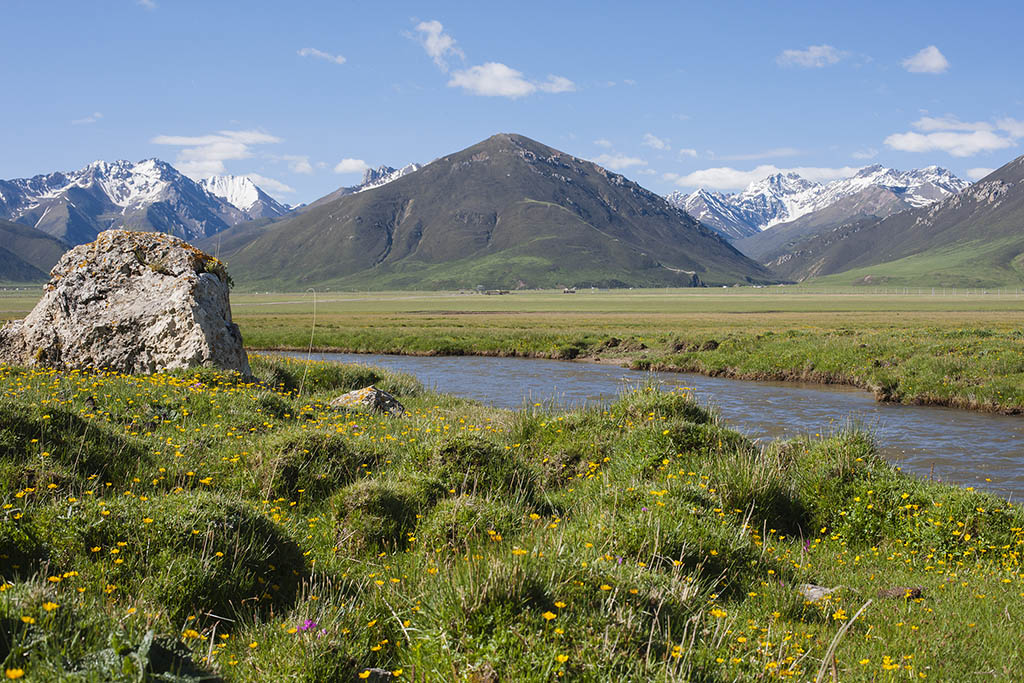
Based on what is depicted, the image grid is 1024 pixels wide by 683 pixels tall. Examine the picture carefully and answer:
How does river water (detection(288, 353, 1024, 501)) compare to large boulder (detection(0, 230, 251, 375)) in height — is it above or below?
below

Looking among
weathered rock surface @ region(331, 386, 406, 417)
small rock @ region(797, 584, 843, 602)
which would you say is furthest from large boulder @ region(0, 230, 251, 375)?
small rock @ region(797, 584, 843, 602)

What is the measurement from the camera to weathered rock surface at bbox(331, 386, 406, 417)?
17.5 m

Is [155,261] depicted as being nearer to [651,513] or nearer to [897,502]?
[651,513]

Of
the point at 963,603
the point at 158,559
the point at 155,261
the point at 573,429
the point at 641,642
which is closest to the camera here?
the point at 641,642

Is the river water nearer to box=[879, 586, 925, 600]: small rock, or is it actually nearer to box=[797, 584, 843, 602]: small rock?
box=[879, 586, 925, 600]: small rock

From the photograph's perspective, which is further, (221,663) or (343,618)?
(343,618)

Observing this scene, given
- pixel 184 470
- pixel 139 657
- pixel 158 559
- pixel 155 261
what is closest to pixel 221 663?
pixel 139 657

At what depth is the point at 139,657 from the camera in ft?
14.5

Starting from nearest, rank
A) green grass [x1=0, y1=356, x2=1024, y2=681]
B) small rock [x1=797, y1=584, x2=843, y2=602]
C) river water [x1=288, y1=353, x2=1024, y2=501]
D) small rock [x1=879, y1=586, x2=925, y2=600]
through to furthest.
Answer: green grass [x1=0, y1=356, x2=1024, y2=681]
small rock [x1=797, y1=584, x2=843, y2=602]
small rock [x1=879, y1=586, x2=925, y2=600]
river water [x1=288, y1=353, x2=1024, y2=501]

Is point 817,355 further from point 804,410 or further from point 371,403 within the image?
point 371,403

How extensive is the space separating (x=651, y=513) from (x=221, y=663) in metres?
4.72

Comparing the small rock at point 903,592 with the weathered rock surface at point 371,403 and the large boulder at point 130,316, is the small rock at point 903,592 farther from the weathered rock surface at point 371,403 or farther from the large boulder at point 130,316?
the large boulder at point 130,316

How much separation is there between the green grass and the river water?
3.79 metres

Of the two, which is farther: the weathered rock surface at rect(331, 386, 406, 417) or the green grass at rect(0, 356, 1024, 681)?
the weathered rock surface at rect(331, 386, 406, 417)
